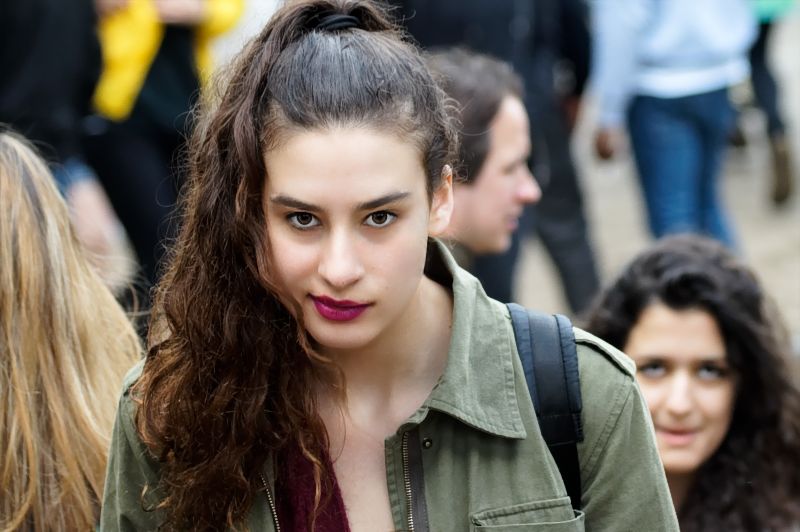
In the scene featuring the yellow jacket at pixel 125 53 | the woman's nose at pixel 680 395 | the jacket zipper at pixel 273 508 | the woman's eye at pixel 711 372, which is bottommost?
the jacket zipper at pixel 273 508

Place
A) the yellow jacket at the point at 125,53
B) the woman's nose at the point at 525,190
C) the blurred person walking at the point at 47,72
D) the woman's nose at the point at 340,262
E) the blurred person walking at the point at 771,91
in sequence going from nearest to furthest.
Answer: the woman's nose at the point at 340,262 < the woman's nose at the point at 525,190 < the blurred person walking at the point at 47,72 < the yellow jacket at the point at 125,53 < the blurred person walking at the point at 771,91

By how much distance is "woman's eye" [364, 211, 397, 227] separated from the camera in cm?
231

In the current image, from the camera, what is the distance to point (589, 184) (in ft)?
32.1

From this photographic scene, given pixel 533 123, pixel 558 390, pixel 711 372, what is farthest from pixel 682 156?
pixel 558 390

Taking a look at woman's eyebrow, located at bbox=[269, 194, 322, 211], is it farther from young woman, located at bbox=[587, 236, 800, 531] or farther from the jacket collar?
young woman, located at bbox=[587, 236, 800, 531]

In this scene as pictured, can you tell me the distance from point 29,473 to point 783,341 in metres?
1.95

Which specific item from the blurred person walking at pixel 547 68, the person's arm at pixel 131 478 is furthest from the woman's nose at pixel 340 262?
the blurred person walking at pixel 547 68

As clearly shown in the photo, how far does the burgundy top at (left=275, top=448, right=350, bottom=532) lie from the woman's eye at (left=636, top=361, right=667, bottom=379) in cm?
139

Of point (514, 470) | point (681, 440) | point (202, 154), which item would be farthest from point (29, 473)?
point (681, 440)

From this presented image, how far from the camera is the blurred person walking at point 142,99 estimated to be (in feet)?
18.2

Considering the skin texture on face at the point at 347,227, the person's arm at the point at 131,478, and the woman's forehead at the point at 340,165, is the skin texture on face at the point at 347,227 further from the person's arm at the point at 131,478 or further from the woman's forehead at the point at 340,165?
the person's arm at the point at 131,478

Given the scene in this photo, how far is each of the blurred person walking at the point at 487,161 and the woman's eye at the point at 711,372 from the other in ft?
2.98

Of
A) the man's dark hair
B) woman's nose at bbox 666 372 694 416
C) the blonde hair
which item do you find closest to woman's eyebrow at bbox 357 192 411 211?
the blonde hair

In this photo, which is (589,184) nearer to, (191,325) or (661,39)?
(661,39)
